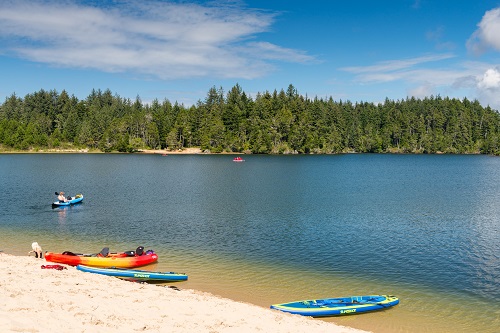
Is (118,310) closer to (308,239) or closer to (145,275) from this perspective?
(145,275)

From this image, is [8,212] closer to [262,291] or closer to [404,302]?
[262,291]

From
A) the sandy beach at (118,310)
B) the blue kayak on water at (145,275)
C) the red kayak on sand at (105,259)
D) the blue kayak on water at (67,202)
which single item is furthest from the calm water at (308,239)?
the sandy beach at (118,310)

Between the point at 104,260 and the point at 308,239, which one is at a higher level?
the point at 104,260

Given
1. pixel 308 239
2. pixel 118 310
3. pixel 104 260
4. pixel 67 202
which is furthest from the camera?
pixel 67 202

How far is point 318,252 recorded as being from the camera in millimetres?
32438

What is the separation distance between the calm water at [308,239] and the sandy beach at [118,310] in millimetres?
3339

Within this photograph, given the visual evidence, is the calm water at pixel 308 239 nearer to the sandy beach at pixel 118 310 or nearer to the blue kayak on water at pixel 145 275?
the blue kayak on water at pixel 145 275

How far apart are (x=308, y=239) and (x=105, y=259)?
59.5 feet

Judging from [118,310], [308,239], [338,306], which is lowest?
[308,239]

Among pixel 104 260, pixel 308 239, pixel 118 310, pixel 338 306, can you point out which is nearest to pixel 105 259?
→ pixel 104 260

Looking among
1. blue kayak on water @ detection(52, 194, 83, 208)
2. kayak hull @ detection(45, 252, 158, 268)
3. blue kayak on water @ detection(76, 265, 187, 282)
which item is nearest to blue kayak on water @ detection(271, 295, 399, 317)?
blue kayak on water @ detection(76, 265, 187, 282)

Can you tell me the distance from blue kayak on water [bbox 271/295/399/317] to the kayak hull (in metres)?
12.3

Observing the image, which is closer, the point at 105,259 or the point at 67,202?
the point at 105,259

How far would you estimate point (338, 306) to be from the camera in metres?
20.0
